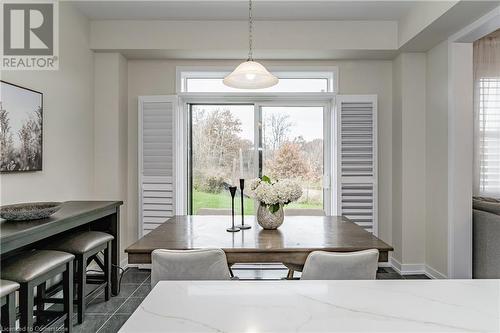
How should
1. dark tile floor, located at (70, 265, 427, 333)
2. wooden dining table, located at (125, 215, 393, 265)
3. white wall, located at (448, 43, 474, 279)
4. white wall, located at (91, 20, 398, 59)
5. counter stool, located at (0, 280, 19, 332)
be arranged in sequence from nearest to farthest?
counter stool, located at (0, 280, 19, 332) → wooden dining table, located at (125, 215, 393, 265) → dark tile floor, located at (70, 265, 427, 333) → white wall, located at (448, 43, 474, 279) → white wall, located at (91, 20, 398, 59)

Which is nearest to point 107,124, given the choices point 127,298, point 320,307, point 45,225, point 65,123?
point 65,123

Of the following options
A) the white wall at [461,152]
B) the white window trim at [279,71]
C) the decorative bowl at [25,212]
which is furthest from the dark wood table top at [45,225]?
the white wall at [461,152]

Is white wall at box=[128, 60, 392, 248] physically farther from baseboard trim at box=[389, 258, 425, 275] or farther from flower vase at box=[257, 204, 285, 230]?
flower vase at box=[257, 204, 285, 230]

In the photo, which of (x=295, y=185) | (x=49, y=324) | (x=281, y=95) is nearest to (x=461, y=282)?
(x=295, y=185)

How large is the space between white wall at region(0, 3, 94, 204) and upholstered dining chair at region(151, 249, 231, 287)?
149 cm

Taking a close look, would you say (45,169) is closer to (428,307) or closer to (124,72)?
(124,72)

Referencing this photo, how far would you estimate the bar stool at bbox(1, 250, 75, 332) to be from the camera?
1899 mm

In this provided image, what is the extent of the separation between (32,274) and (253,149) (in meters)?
2.87

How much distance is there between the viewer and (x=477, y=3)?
2.66 m

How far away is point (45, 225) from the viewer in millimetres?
2094

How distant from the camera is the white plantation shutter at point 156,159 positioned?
13.5 ft

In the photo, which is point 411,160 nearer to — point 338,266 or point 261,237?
point 261,237

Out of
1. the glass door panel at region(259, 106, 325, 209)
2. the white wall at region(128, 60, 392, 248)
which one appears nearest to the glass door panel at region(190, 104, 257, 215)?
the glass door panel at region(259, 106, 325, 209)

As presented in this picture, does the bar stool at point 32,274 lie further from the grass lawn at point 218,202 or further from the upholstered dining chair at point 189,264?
the grass lawn at point 218,202
